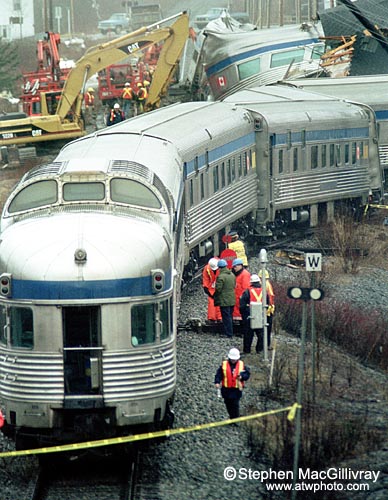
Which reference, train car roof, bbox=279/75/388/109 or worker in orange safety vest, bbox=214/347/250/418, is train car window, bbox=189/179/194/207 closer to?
worker in orange safety vest, bbox=214/347/250/418

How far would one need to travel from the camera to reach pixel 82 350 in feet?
39.8

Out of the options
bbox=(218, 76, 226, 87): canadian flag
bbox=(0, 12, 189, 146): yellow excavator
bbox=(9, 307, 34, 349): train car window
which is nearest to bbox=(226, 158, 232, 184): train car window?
bbox=(9, 307, 34, 349): train car window

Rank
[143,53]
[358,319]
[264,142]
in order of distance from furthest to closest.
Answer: [143,53] → [264,142] → [358,319]

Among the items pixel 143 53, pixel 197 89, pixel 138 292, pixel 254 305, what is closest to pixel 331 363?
pixel 254 305

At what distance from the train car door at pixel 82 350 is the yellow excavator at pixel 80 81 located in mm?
22857

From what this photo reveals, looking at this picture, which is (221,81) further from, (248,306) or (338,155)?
(248,306)

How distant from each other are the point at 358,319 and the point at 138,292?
712cm

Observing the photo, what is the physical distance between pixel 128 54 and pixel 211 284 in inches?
788

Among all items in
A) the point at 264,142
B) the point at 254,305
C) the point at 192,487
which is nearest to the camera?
the point at 192,487

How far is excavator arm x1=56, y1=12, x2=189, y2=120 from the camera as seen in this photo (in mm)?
35438

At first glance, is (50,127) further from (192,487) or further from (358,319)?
(192,487)

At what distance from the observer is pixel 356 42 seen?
137 ft

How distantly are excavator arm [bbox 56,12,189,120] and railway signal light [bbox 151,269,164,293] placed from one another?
2354cm

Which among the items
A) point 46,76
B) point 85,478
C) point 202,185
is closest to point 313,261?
point 85,478
